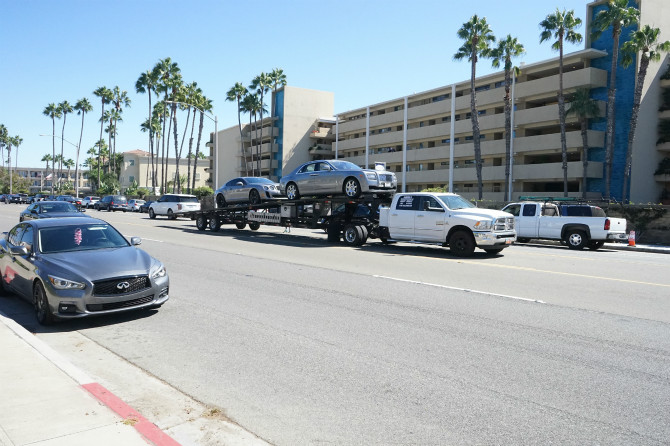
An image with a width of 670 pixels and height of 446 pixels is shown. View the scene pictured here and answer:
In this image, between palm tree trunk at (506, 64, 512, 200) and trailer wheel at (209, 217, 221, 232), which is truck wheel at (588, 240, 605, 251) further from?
palm tree trunk at (506, 64, 512, 200)

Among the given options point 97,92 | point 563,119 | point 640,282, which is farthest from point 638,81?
point 97,92

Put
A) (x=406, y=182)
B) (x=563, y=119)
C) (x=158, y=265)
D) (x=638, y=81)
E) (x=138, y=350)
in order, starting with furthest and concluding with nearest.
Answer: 1. (x=406, y=182)
2. (x=563, y=119)
3. (x=638, y=81)
4. (x=158, y=265)
5. (x=138, y=350)

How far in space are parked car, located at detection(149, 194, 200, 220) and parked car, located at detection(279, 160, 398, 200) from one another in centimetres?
1715

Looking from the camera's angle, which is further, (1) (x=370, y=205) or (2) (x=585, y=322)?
(1) (x=370, y=205)

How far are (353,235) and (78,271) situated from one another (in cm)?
1162

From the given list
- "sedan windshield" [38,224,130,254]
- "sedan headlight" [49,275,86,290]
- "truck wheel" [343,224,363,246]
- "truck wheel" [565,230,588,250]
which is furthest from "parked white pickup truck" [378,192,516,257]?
"sedan headlight" [49,275,86,290]

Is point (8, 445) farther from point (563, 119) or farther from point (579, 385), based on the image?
point (563, 119)

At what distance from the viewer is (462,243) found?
15102 millimetres

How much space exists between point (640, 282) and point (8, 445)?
1136 cm

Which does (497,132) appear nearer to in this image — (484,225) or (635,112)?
(635,112)

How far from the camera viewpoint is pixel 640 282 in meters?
10.8

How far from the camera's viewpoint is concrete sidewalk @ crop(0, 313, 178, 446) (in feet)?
12.1

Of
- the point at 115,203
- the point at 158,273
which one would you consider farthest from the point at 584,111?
the point at 115,203

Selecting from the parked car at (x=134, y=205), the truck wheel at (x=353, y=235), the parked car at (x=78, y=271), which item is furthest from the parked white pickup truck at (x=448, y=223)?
the parked car at (x=134, y=205)
